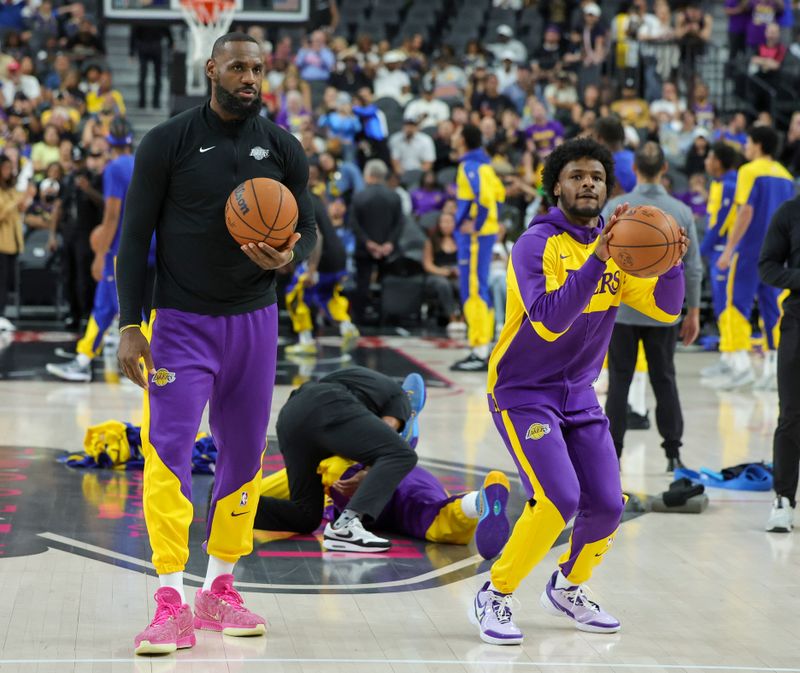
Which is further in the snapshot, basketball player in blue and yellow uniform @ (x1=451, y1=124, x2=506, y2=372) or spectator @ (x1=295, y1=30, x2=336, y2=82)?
spectator @ (x1=295, y1=30, x2=336, y2=82)

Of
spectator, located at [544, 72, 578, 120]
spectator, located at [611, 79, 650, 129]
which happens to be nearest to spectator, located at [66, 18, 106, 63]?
spectator, located at [544, 72, 578, 120]

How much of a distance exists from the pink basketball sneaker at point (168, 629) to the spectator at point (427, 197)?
13379 millimetres

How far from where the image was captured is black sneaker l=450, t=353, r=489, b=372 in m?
12.9

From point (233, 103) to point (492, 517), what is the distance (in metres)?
2.14

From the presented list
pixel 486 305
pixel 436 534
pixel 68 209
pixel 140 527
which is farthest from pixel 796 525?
pixel 68 209

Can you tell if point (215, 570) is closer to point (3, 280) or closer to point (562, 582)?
point (562, 582)

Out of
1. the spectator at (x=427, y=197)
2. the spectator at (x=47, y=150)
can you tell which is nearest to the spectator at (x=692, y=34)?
the spectator at (x=427, y=197)

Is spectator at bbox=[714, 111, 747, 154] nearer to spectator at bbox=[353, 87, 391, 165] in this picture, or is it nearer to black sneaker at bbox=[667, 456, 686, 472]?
spectator at bbox=[353, 87, 391, 165]

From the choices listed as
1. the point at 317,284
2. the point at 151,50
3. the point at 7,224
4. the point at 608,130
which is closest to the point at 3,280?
the point at 7,224

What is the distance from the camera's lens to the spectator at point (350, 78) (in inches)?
858

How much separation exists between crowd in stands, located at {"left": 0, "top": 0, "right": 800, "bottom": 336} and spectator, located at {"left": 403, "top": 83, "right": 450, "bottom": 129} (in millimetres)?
26

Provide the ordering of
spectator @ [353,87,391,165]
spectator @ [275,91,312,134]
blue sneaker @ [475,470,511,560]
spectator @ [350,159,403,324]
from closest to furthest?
blue sneaker @ [475,470,511,560] → spectator @ [350,159,403,324] → spectator @ [275,91,312,134] → spectator @ [353,87,391,165]

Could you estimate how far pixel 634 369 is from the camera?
7.91 meters

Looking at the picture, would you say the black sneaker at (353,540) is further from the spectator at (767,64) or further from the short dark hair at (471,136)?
the spectator at (767,64)
